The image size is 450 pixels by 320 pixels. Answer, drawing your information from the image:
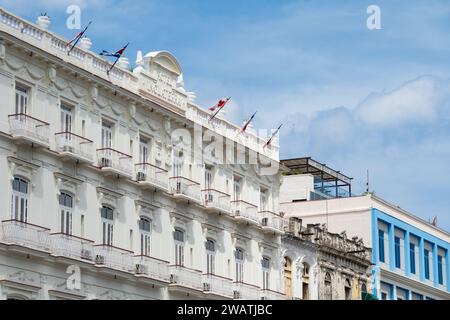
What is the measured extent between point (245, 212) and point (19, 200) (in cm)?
1586

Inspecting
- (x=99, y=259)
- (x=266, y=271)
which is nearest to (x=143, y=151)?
(x=99, y=259)

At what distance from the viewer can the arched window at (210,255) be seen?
50094 millimetres

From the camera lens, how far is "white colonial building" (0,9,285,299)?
1544 inches

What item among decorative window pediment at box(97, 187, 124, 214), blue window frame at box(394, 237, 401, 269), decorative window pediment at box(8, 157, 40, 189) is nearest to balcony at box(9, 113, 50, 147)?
decorative window pediment at box(8, 157, 40, 189)

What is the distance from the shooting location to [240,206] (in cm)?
5244

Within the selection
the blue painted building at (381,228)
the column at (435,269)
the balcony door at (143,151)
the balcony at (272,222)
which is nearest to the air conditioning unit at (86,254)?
the balcony door at (143,151)

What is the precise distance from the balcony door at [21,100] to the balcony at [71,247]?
4.69 metres

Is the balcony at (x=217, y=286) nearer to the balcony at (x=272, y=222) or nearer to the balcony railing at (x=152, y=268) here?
the balcony railing at (x=152, y=268)

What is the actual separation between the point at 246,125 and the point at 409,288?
21.1 m

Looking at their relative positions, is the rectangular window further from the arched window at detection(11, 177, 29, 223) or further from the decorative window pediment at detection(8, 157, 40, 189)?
the arched window at detection(11, 177, 29, 223)

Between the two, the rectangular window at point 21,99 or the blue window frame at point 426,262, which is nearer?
the rectangular window at point 21,99

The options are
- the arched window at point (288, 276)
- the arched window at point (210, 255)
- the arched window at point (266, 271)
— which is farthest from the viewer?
the arched window at point (288, 276)

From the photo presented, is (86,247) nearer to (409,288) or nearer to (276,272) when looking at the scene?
(276,272)
